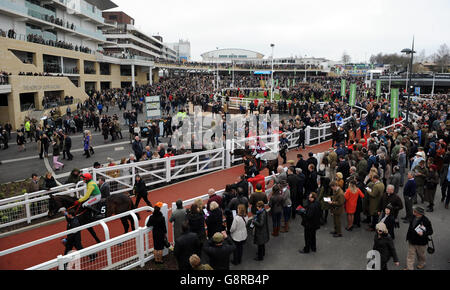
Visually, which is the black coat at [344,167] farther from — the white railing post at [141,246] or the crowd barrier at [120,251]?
the white railing post at [141,246]

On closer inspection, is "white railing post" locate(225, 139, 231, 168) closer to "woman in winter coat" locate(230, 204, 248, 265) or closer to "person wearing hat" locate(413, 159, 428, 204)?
"person wearing hat" locate(413, 159, 428, 204)

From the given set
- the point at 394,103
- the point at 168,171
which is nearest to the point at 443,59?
the point at 394,103

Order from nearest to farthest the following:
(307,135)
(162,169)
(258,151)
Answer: (162,169) < (258,151) < (307,135)

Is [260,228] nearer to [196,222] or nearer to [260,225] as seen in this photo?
[260,225]

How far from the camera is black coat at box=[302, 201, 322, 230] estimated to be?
7469 mm

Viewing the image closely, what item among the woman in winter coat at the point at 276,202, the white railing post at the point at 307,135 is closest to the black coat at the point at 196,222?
the woman in winter coat at the point at 276,202

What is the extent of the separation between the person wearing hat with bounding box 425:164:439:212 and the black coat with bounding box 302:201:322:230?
4.58 meters

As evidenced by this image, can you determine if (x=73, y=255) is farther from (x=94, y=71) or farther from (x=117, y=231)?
(x=94, y=71)

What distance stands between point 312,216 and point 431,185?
490cm

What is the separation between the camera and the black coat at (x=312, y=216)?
7.47 metres

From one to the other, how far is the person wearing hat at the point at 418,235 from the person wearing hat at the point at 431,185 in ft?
12.4

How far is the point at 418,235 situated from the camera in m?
6.49

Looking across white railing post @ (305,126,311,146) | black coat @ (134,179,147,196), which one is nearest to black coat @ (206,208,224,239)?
black coat @ (134,179,147,196)

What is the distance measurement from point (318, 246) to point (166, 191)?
20.3 feet
